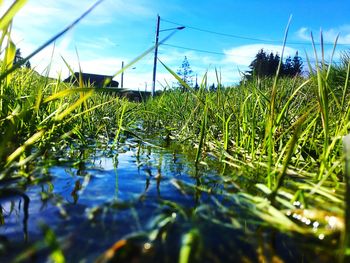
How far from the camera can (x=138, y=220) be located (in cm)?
78

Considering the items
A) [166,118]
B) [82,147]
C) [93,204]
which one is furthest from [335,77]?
[93,204]

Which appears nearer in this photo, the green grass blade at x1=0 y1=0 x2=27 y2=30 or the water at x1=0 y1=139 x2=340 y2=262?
the water at x1=0 y1=139 x2=340 y2=262

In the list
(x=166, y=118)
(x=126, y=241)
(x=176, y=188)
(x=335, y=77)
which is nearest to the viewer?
(x=126, y=241)

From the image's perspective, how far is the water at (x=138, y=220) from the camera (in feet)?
2.09

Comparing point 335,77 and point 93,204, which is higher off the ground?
point 335,77

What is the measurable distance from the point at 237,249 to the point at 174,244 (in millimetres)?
137

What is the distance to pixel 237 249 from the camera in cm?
66

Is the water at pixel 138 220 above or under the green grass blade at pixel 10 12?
under

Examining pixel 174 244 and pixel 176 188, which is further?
pixel 176 188

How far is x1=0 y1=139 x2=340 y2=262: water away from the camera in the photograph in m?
0.64

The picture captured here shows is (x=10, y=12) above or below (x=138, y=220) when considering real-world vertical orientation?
above

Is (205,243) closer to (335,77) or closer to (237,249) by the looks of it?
(237,249)

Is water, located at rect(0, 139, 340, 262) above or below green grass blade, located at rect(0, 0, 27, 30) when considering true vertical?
below

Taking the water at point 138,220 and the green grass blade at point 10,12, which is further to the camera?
the green grass blade at point 10,12
